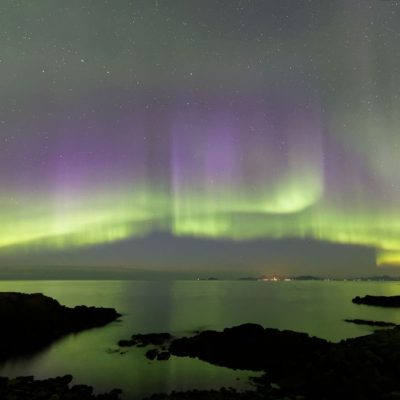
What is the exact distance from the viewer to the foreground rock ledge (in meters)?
51.2

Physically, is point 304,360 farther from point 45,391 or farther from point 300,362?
point 45,391

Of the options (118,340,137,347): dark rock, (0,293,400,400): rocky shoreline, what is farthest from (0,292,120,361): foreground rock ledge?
(118,340,137,347): dark rock

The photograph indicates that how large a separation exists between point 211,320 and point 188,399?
57.7m

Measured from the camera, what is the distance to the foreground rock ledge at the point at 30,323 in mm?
51188

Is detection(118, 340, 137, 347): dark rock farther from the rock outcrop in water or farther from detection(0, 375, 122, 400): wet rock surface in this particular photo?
detection(0, 375, 122, 400): wet rock surface

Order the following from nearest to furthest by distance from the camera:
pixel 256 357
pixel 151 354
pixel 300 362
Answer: pixel 300 362, pixel 256 357, pixel 151 354

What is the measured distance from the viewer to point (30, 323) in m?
56.9

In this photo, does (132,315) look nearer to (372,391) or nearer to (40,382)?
(40,382)

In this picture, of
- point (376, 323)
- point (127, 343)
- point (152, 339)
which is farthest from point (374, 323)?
point (127, 343)

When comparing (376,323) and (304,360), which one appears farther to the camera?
(376,323)

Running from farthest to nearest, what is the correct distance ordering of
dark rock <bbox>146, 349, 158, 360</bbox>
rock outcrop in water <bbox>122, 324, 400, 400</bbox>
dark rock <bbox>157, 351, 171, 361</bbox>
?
1. dark rock <bbox>146, 349, 158, 360</bbox>
2. dark rock <bbox>157, 351, 171, 361</bbox>
3. rock outcrop in water <bbox>122, 324, 400, 400</bbox>

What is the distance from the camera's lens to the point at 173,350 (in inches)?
1766

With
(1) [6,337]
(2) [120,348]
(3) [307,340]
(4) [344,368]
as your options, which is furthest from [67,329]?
(4) [344,368]

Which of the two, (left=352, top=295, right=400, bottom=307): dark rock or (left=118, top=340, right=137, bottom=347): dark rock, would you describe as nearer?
(left=118, top=340, right=137, bottom=347): dark rock
